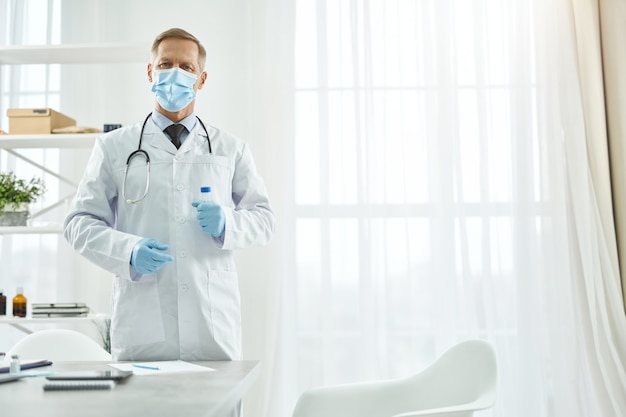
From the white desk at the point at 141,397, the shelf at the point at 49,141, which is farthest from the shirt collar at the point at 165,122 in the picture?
the shelf at the point at 49,141

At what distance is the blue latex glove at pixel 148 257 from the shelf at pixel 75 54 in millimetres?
1536

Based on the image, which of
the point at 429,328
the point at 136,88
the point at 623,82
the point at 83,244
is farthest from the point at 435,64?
the point at 83,244

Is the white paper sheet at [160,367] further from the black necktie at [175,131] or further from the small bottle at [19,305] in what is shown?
the small bottle at [19,305]

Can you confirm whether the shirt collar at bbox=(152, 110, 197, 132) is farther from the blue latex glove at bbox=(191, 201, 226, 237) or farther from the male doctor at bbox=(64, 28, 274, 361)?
the blue latex glove at bbox=(191, 201, 226, 237)

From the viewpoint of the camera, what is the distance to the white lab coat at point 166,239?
1655 mm

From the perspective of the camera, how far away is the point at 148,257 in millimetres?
1567

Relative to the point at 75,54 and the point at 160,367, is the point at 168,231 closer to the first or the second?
the point at 160,367

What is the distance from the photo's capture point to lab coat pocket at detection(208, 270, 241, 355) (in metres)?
1.69

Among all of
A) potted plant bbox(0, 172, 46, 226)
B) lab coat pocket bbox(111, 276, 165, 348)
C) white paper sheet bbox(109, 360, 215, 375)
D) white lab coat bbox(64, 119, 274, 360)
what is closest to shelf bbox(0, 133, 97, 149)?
potted plant bbox(0, 172, 46, 226)

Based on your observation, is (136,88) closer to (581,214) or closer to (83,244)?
(83,244)

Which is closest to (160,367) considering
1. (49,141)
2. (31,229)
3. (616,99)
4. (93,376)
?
(93,376)

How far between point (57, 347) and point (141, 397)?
53.8 inches

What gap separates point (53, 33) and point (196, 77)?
172 centimetres

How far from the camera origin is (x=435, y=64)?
3.16 metres
